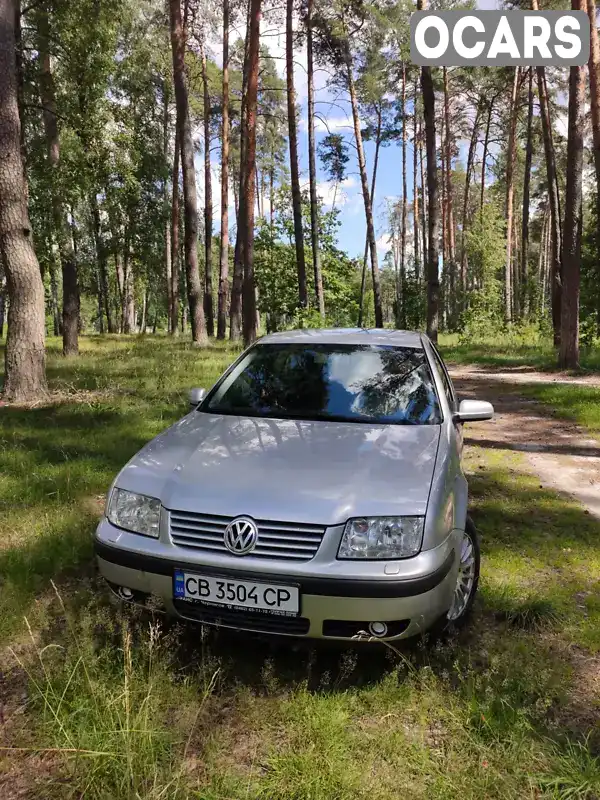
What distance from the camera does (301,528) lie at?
259cm

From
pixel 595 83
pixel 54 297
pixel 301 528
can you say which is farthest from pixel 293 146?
pixel 54 297

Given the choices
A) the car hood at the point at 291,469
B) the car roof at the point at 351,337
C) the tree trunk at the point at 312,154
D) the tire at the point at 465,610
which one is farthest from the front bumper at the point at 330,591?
the tree trunk at the point at 312,154

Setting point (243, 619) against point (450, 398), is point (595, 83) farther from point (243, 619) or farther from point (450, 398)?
point (243, 619)

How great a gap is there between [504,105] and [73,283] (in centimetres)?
2501

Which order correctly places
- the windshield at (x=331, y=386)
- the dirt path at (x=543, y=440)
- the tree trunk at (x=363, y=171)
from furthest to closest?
the tree trunk at (x=363, y=171) < the dirt path at (x=543, y=440) < the windshield at (x=331, y=386)

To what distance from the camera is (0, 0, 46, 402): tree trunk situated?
777 centimetres

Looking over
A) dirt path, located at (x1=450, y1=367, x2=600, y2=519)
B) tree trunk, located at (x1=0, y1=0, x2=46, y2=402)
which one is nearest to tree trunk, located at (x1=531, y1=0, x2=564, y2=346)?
dirt path, located at (x1=450, y1=367, x2=600, y2=519)

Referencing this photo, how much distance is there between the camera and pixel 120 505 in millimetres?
3025

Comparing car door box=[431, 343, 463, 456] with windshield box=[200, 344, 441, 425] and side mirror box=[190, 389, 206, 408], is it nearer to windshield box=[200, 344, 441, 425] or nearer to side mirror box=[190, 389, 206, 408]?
windshield box=[200, 344, 441, 425]

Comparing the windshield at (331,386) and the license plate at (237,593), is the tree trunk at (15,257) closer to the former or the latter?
the windshield at (331,386)

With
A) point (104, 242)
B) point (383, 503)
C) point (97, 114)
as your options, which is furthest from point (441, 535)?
point (104, 242)

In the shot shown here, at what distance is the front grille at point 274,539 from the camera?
2574 mm

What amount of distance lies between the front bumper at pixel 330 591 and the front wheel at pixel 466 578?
1.57ft

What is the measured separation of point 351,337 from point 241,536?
2353mm
